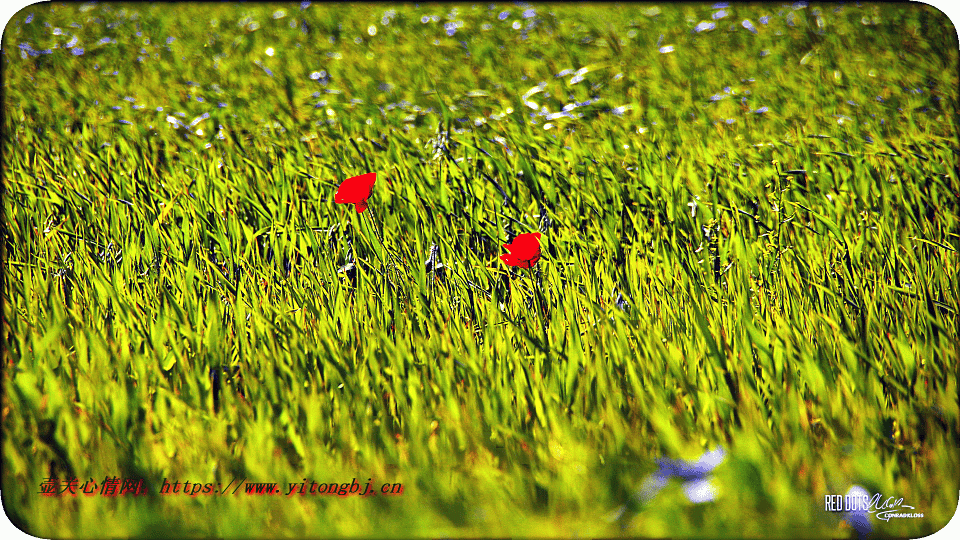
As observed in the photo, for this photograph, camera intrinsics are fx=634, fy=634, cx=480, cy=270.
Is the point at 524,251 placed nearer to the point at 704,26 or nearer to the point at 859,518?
the point at 859,518

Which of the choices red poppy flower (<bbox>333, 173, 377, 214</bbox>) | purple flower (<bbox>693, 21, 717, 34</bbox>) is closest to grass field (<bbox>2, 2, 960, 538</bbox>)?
red poppy flower (<bbox>333, 173, 377, 214</bbox>)

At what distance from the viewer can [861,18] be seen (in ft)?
7.84

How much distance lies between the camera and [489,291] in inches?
62.6

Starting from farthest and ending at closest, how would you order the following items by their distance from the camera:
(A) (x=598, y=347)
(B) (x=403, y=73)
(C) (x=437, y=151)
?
(B) (x=403, y=73), (C) (x=437, y=151), (A) (x=598, y=347)

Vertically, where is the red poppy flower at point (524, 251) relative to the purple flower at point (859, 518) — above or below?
above

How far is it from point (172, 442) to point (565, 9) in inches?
101

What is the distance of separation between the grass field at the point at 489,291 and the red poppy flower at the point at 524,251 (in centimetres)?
8

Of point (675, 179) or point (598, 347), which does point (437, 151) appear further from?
point (598, 347)

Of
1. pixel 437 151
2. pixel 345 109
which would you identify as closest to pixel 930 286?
pixel 437 151

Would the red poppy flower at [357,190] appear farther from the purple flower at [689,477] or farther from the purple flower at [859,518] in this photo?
the purple flower at [859,518]

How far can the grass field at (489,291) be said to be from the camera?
1169mm

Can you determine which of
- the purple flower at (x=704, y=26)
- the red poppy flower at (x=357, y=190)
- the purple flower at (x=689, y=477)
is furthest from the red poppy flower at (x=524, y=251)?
the purple flower at (x=704, y=26)

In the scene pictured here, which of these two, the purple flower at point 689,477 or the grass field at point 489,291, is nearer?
the purple flower at point 689,477

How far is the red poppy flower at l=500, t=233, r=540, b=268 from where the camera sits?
150cm
